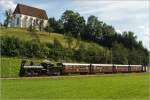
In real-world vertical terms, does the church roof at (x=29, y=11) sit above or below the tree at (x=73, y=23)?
above

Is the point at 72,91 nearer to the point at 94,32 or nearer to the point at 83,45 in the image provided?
the point at 83,45

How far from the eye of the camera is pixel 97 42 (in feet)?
379

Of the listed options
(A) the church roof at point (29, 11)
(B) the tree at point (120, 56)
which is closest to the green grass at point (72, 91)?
(B) the tree at point (120, 56)

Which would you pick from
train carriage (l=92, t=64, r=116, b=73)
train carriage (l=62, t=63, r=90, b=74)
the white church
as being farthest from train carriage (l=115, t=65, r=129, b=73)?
the white church

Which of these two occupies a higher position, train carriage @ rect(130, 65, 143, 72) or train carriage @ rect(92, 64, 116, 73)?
train carriage @ rect(92, 64, 116, 73)

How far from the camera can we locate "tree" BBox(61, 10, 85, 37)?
391ft

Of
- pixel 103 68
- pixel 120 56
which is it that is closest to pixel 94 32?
pixel 120 56

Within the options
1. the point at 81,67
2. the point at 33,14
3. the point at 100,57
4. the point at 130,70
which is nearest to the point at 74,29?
the point at 33,14

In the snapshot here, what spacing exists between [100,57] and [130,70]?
10554mm

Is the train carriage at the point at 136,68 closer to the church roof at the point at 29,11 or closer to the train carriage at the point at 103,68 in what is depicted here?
the train carriage at the point at 103,68

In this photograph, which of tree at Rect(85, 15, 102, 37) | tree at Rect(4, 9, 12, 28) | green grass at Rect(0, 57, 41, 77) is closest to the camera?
green grass at Rect(0, 57, 41, 77)

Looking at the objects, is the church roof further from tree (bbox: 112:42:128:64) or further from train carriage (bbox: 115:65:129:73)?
train carriage (bbox: 115:65:129:73)

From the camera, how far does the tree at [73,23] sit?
Result: 119188 millimetres

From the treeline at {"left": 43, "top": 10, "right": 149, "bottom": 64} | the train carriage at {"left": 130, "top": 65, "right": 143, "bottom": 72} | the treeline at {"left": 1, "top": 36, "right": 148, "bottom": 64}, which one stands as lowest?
the train carriage at {"left": 130, "top": 65, "right": 143, "bottom": 72}
